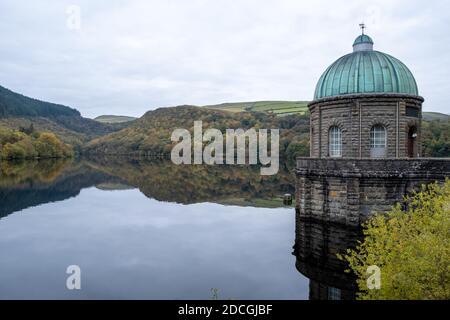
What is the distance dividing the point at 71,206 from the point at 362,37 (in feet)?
107

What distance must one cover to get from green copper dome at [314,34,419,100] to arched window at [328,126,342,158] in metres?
2.65

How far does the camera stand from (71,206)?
136ft

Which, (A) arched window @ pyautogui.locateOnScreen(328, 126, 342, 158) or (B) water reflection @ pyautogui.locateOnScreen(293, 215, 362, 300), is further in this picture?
(A) arched window @ pyautogui.locateOnScreen(328, 126, 342, 158)

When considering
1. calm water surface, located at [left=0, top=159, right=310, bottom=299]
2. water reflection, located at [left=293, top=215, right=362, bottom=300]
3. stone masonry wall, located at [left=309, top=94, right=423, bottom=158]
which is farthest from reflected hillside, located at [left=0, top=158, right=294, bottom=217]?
water reflection, located at [left=293, top=215, right=362, bottom=300]

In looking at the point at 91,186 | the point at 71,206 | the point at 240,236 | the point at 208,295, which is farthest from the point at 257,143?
the point at 208,295

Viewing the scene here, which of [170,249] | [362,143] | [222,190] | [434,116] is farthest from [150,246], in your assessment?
[434,116]

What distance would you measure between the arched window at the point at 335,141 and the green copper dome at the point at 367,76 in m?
2.65

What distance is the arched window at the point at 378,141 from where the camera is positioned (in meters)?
27.2

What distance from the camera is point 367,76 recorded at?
27.4 meters

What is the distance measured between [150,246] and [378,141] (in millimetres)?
17254

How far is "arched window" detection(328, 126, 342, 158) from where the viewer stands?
2836 cm

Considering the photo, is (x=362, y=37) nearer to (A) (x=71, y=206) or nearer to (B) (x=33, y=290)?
(B) (x=33, y=290)

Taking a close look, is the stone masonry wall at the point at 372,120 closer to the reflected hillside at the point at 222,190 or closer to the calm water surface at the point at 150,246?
the calm water surface at the point at 150,246

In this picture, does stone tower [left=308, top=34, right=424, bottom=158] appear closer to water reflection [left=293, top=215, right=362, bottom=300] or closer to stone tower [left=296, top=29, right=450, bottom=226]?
stone tower [left=296, top=29, right=450, bottom=226]
